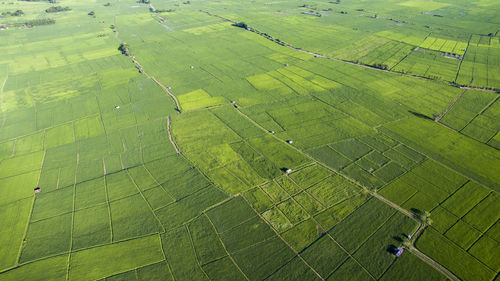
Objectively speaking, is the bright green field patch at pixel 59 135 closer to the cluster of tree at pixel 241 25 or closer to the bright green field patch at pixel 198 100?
the bright green field patch at pixel 198 100

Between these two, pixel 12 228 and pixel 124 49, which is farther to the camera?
pixel 124 49

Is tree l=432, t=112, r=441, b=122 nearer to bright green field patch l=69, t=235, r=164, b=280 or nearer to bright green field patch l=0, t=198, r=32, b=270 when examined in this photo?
bright green field patch l=69, t=235, r=164, b=280

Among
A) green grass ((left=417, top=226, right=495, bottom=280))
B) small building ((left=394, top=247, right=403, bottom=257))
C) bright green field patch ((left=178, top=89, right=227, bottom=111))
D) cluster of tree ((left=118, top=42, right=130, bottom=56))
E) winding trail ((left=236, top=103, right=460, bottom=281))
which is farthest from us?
cluster of tree ((left=118, top=42, right=130, bottom=56))

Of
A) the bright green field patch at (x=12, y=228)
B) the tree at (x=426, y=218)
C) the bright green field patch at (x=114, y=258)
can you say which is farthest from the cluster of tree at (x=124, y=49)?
the tree at (x=426, y=218)

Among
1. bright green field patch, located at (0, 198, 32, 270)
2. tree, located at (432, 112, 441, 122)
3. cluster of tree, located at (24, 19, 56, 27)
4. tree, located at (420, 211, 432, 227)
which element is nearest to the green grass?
tree, located at (420, 211, 432, 227)

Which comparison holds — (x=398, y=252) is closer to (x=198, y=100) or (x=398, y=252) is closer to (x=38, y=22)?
(x=198, y=100)

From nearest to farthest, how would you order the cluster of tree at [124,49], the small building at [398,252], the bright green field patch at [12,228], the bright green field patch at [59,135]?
1. the small building at [398,252]
2. the bright green field patch at [12,228]
3. the bright green field patch at [59,135]
4. the cluster of tree at [124,49]

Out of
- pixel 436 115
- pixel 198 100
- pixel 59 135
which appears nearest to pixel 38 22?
pixel 59 135

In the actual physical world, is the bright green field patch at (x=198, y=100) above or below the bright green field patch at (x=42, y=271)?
above
